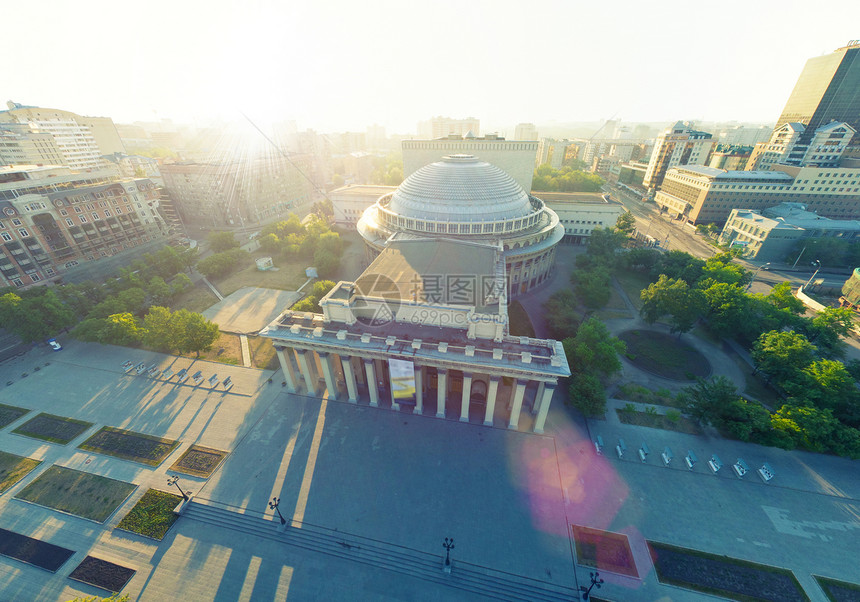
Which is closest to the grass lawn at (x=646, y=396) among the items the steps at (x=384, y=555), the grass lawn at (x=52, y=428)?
the steps at (x=384, y=555)

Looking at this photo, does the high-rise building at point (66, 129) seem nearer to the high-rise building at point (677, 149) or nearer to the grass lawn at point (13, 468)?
the grass lawn at point (13, 468)

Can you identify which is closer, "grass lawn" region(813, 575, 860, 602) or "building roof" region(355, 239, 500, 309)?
"grass lawn" region(813, 575, 860, 602)

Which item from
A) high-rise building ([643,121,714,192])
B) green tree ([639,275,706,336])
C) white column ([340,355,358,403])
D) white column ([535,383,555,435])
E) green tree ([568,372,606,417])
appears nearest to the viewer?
white column ([535,383,555,435])

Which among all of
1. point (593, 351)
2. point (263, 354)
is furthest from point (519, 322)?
point (263, 354)

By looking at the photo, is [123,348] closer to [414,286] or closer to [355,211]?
[414,286]

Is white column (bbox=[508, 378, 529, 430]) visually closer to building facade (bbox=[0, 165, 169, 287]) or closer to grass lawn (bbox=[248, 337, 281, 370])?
grass lawn (bbox=[248, 337, 281, 370])

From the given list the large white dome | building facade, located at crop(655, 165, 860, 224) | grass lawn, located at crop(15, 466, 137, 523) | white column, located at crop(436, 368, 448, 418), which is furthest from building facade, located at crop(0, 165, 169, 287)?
building facade, located at crop(655, 165, 860, 224)

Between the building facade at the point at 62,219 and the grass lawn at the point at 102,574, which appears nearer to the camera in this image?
the grass lawn at the point at 102,574
